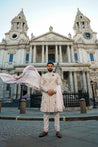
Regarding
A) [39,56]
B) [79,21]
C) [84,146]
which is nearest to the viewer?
[84,146]

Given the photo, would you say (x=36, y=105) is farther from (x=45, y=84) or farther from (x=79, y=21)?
(x=79, y=21)

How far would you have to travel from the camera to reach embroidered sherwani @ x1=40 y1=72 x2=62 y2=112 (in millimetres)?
2518

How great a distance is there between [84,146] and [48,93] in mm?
1275

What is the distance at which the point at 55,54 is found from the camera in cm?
3159

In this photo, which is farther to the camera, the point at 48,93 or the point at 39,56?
the point at 39,56

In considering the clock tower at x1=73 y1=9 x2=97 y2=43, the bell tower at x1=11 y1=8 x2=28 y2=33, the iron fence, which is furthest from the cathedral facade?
the iron fence

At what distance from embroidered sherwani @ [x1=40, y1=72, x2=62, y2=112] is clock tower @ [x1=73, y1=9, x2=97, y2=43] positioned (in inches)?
1273

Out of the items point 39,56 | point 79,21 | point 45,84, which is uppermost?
point 79,21

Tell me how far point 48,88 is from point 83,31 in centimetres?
3804

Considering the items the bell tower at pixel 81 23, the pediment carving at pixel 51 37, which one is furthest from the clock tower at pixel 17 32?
the bell tower at pixel 81 23

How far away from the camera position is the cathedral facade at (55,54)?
82.5 ft

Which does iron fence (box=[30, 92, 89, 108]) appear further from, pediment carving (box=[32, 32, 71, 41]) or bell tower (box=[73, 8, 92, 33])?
bell tower (box=[73, 8, 92, 33])

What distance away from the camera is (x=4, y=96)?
25.8m

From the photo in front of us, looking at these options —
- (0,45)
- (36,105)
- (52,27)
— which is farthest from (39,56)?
(36,105)
